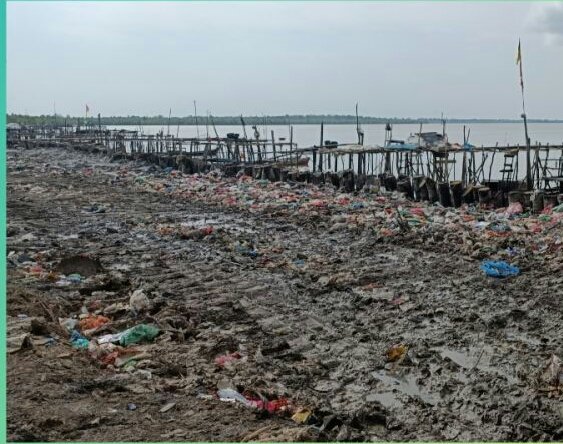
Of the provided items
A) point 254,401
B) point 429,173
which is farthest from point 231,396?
point 429,173

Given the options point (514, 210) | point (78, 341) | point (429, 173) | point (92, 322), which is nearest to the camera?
point (78, 341)

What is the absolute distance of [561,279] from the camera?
8242 millimetres

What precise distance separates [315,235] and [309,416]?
8210mm

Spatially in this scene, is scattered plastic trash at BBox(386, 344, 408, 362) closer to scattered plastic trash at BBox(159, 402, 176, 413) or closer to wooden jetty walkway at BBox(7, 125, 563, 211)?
scattered plastic trash at BBox(159, 402, 176, 413)

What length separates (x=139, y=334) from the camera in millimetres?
6109

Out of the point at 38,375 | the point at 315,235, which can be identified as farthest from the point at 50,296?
the point at 315,235

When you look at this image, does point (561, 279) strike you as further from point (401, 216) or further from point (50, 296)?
point (50, 296)

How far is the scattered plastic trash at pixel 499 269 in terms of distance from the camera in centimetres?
865

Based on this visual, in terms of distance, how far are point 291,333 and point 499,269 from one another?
3.80 meters

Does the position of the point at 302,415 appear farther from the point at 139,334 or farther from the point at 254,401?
the point at 139,334

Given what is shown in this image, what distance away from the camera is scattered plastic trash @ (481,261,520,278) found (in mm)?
8648

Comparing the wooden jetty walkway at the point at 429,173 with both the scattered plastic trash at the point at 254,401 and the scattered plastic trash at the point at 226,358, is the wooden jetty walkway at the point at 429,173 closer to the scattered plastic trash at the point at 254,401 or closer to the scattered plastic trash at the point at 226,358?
the scattered plastic trash at the point at 226,358

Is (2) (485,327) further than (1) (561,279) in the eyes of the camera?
No

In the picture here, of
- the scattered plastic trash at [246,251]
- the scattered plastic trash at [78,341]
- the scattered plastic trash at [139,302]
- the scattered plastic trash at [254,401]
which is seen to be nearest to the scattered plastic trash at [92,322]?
the scattered plastic trash at [78,341]
